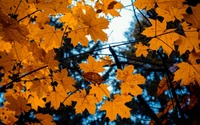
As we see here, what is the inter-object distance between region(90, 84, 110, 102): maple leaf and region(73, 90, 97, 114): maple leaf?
29 mm

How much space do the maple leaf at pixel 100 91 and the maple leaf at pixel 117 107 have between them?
0.23 feet

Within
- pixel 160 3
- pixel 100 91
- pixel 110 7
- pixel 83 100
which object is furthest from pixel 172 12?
pixel 83 100

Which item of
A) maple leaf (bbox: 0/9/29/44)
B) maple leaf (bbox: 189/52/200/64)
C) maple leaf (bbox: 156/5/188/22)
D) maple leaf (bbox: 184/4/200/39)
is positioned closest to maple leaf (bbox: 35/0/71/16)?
maple leaf (bbox: 0/9/29/44)

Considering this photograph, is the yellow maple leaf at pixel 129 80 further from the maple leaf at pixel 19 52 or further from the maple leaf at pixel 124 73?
the maple leaf at pixel 19 52

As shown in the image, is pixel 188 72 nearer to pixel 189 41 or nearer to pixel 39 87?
pixel 189 41

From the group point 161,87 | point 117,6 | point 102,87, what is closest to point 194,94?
point 161,87

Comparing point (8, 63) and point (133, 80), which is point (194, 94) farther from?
point (8, 63)

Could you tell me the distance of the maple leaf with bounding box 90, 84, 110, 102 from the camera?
1390mm

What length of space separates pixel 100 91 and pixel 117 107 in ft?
0.55

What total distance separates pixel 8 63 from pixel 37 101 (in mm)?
521

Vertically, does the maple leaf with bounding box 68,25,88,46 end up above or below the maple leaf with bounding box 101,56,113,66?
below

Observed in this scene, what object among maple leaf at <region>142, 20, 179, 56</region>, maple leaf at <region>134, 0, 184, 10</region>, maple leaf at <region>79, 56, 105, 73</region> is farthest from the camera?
maple leaf at <region>79, 56, 105, 73</region>

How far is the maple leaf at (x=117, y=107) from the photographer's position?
1430 mm

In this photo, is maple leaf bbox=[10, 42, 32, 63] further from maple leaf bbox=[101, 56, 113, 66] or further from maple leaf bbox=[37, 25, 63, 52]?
maple leaf bbox=[101, 56, 113, 66]
